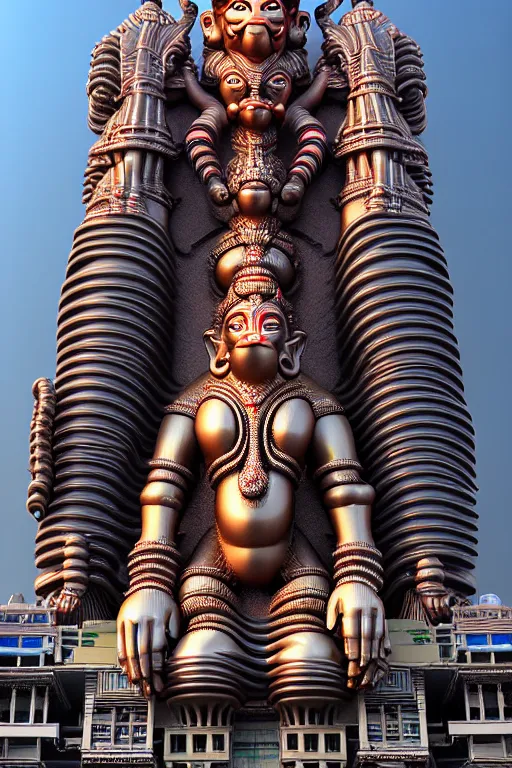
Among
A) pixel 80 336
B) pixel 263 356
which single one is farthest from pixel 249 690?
pixel 80 336

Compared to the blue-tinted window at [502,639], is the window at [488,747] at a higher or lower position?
lower

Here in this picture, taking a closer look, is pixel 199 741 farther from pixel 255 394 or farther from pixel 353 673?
pixel 255 394

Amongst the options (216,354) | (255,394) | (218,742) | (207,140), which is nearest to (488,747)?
(218,742)

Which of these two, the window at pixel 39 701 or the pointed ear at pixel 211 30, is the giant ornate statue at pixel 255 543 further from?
the pointed ear at pixel 211 30

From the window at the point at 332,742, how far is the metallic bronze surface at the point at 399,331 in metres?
0.61

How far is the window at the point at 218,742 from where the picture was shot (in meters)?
5.57

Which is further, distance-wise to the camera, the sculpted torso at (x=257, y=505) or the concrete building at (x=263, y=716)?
the sculpted torso at (x=257, y=505)

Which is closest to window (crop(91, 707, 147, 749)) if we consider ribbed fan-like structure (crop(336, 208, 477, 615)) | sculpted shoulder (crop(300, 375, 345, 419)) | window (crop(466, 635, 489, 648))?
ribbed fan-like structure (crop(336, 208, 477, 615))

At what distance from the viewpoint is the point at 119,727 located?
557cm

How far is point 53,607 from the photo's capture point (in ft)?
19.1

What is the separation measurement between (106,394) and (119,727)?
147 cm

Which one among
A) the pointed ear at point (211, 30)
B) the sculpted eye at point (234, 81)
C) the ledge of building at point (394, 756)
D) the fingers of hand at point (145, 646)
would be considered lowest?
the ledge of building at point (394, 756)

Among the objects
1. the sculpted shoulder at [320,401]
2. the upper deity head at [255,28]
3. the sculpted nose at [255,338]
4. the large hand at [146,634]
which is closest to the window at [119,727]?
the large hand at [146,634]

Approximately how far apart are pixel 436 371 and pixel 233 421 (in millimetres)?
936
